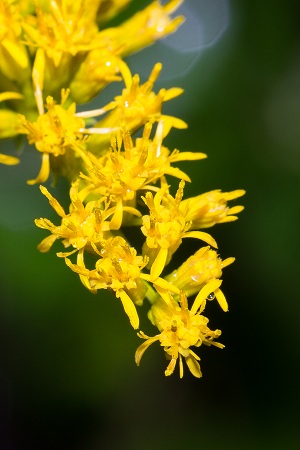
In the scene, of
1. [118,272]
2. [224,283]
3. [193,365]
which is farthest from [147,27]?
[224,283]

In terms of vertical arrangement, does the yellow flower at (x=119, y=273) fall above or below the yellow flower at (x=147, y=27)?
below

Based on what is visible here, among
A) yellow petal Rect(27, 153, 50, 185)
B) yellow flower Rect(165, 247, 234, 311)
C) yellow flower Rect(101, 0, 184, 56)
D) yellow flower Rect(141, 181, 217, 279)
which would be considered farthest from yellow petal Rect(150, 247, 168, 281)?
yellow flower Rect(101, 0, 184, 56)

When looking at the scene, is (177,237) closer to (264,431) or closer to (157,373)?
(264,431)

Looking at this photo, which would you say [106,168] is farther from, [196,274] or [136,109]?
[196,274]

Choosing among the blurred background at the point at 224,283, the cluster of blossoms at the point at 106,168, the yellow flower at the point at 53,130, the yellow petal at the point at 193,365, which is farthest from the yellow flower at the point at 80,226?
the blurred background at the point at 224,283

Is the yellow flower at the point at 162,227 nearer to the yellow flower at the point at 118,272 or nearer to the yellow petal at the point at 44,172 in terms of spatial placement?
the yellow flower at the point at 118,272

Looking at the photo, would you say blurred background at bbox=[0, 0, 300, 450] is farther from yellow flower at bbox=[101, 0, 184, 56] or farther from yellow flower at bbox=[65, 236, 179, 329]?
yellow flower at bbox=[65, 236, 179, 329]

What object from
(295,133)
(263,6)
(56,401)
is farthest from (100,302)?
(263,6)
